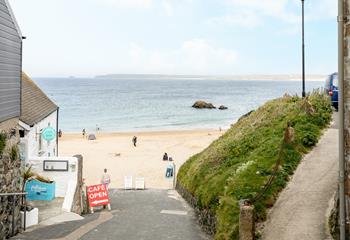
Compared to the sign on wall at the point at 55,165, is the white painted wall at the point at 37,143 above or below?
above

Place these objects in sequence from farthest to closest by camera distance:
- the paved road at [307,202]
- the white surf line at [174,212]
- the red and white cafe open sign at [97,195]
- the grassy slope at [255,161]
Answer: the red and white cafe open sign at [97,195] → the white surf line at [174,212] → the grassy slope at [255,161] → the paved road at [307,202]

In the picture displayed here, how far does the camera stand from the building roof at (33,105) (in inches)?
1019

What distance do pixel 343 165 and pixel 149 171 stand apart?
30.3 m

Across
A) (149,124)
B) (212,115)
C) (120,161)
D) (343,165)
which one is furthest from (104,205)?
(212,115)

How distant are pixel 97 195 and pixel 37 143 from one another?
7.32 meters

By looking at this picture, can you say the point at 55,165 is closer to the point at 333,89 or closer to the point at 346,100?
the point at 333,89

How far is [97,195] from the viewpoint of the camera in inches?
860

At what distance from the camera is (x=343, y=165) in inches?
298

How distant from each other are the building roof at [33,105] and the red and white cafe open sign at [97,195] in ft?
18.6

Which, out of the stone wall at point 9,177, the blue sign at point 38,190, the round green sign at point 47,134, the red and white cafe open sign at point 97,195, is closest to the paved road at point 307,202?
the stone wall at point 9,177

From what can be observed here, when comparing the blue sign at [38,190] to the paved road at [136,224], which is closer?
the paved road at [136,224]

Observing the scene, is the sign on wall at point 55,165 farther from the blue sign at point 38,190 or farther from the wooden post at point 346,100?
the wooden post at point 346,100

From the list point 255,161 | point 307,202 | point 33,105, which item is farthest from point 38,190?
point 307,202

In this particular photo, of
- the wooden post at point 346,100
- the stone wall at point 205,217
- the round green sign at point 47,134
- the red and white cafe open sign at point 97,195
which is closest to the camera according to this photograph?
the wooden post at point 346,100
